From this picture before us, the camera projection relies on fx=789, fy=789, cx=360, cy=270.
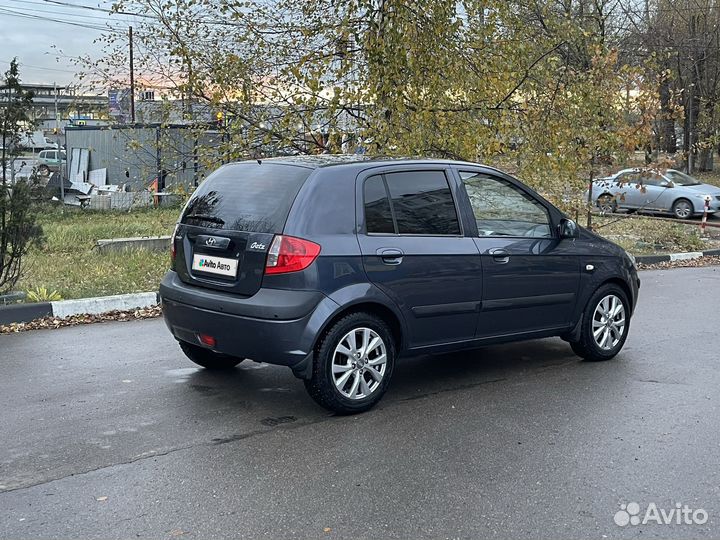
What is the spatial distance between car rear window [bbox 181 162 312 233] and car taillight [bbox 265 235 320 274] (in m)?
0.12

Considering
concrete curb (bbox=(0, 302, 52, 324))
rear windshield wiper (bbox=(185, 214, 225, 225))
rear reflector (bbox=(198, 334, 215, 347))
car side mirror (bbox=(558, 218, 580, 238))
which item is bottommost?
concrete curb (bbox=(0, 302, 52, 324))

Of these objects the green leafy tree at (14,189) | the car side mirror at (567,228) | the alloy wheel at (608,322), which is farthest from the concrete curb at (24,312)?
the alloy wheel at (608,322)

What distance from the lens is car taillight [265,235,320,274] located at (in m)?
5.12

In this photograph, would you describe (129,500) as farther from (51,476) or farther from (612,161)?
(612,161)

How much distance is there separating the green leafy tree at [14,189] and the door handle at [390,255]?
4809 mm

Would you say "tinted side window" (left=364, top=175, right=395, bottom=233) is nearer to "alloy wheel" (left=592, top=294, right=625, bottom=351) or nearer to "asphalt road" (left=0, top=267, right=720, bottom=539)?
"asphalt road" (left=0, top=267, right=720, bottom=539)

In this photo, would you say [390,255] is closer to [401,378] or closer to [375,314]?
[375,314]

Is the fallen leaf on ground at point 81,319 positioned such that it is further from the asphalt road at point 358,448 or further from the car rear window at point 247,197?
the car rear window at point 247,197

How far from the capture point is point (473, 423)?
207 inches

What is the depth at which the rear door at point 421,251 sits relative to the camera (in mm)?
5488

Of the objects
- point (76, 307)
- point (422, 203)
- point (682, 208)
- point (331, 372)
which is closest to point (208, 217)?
point (331, 372)

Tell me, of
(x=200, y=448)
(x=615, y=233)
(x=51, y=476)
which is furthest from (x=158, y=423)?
(x=615, y=233)

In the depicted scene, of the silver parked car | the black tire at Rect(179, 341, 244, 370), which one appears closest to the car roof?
the black tire at Rect(179, 341, 244, 370)

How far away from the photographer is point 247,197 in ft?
18.2
